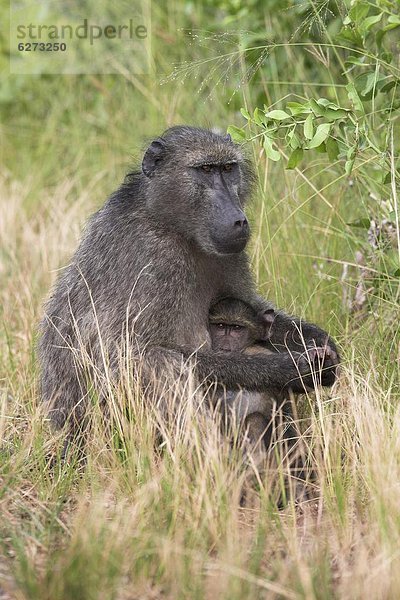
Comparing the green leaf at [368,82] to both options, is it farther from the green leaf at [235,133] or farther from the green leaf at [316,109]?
the green leaf at [235,133]

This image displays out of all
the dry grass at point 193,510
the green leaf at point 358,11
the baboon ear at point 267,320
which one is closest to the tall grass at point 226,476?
the dry grass at point 193,510

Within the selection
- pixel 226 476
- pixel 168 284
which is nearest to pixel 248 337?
pixel 168 284

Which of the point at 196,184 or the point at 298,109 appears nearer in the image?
the point at 298,109

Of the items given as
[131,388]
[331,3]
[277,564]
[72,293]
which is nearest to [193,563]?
[277,564]

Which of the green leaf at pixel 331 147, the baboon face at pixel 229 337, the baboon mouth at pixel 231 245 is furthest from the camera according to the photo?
the baboon face at pixel 229 337

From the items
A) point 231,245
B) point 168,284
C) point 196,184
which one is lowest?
point 168,284

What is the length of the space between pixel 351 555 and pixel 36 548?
888 millimetres

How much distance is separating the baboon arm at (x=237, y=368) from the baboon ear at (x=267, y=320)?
311 millimetres

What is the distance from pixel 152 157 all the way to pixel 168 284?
55 centimetres

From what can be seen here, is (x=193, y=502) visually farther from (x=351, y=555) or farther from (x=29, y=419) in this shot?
(x=29, y=419)

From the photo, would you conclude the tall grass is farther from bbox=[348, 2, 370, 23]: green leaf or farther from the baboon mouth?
bbox=[348, 2, 370, 23]: green leaf

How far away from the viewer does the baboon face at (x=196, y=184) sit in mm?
4027

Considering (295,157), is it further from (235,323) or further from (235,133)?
(235,323)

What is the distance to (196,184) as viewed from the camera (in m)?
4.14
